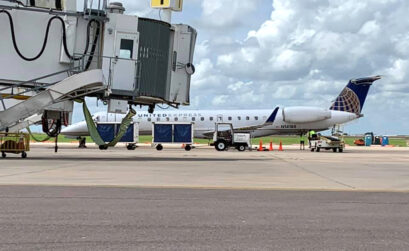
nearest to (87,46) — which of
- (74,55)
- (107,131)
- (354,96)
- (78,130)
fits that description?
(74,55)

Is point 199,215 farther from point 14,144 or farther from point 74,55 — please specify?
point 14,144

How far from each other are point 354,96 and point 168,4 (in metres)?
32.0

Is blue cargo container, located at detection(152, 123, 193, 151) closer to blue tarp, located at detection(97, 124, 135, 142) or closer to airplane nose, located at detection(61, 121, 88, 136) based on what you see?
blue tarp, located at detection(97, 124, 135, 142)

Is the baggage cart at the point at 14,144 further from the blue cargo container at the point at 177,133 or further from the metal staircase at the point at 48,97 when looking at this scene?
the blue cargo container at the point at 177,133

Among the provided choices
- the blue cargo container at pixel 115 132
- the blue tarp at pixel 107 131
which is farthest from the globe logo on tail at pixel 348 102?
the blue tarp at pixel 107 131

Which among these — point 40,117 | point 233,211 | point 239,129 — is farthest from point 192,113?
point 233,211

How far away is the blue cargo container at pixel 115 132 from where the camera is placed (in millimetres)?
44312

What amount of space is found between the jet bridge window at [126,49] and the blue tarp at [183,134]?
18498 millimetres

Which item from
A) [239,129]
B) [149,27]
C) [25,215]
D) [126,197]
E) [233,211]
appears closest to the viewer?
[25,215]

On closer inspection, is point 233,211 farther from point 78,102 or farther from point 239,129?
point 239,129

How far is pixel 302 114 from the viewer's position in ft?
165

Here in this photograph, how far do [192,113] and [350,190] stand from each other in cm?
4030

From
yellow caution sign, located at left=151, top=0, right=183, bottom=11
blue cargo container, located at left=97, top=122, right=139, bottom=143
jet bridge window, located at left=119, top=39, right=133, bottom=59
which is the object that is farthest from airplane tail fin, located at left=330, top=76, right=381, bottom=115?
jet bridge window, located at left=119, top=39, right=133, bottom=59

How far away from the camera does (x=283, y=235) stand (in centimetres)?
631
